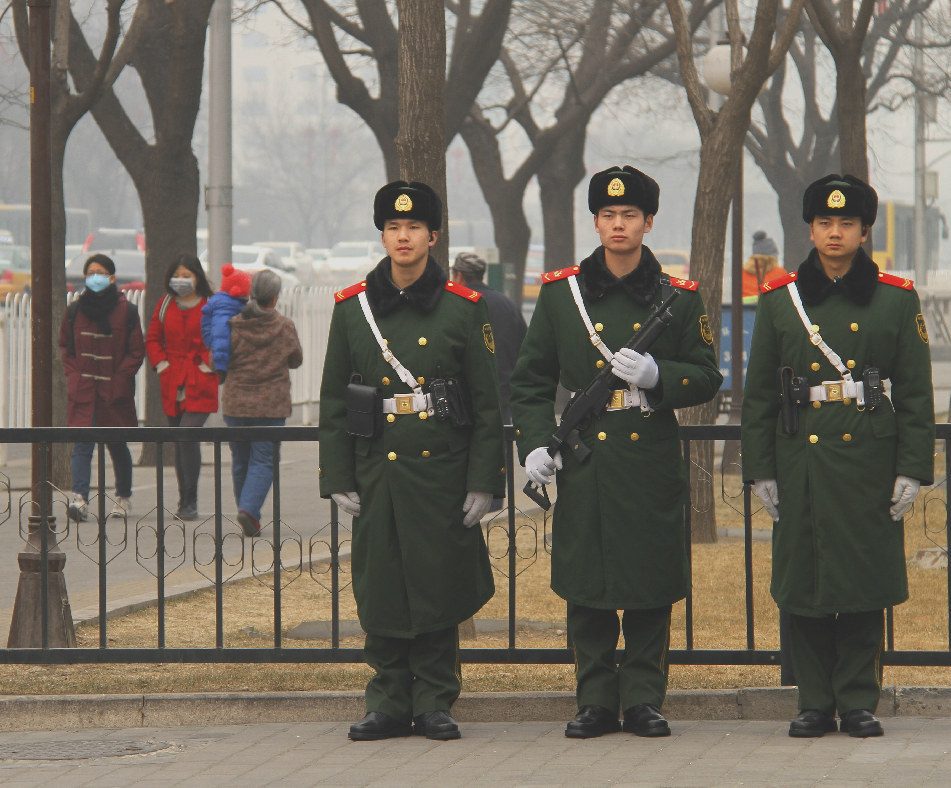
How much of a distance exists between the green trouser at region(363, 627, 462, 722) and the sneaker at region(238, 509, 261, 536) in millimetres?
1819

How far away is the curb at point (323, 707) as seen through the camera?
20.5 feet

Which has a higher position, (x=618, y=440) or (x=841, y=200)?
(x=841, y=200)

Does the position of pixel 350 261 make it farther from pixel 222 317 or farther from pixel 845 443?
pixel 845 443

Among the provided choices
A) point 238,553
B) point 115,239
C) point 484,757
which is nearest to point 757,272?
point 238,553

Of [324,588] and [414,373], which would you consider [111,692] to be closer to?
[324,588]

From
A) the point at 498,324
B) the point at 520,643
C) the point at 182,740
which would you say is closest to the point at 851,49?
the point at 498,324

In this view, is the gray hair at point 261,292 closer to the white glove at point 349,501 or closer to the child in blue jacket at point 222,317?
the child in blue jacket at point 222,317

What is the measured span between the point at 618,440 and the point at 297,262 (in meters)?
43.5

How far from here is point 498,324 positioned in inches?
440

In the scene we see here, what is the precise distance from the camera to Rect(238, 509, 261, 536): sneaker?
25.6ft

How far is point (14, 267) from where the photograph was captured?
38.0 m

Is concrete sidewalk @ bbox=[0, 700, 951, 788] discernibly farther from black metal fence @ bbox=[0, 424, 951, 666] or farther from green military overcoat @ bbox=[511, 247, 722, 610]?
green military overcoat @ bbox=[511, 247, 722, 610]

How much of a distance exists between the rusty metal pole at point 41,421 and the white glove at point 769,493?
2.91 meters


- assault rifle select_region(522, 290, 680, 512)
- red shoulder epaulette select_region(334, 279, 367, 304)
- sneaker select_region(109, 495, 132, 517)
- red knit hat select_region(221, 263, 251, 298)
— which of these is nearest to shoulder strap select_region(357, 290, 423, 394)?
red shoulder epaulette select_region(334, 279, 367, 304)
